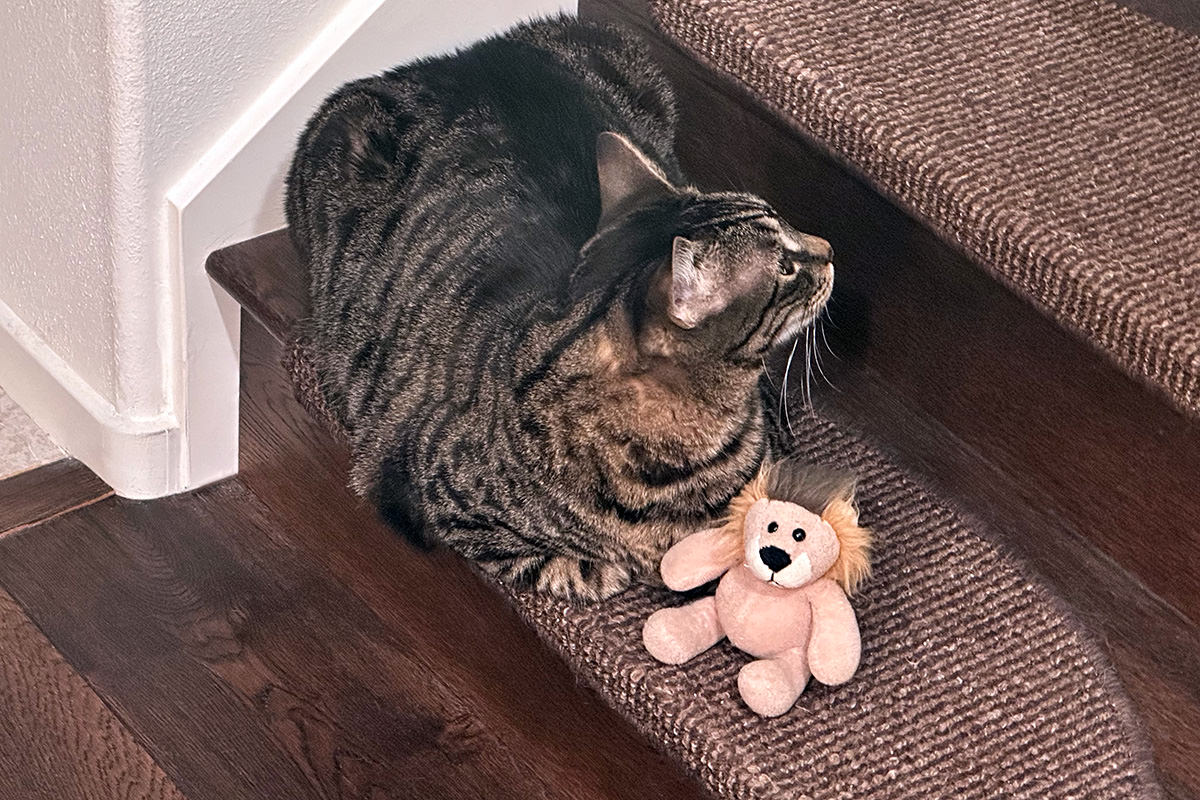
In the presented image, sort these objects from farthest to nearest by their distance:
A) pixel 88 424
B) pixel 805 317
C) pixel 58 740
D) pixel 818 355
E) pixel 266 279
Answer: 1. pixel 88 424
2. pixel 266 279
3. pixel 58 740
4. pixel 818 355
5. pixel 805 317

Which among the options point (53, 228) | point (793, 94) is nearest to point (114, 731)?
point (53, 228)

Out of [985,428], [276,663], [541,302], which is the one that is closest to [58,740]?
[276,663]

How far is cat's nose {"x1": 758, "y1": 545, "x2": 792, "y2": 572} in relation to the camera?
1111 mm

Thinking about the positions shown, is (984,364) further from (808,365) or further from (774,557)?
(774,557)

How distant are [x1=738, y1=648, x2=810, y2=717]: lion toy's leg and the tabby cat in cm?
16

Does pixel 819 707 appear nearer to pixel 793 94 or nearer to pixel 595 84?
pixel 793 94

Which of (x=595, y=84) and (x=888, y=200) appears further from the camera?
(x=595, y=84)

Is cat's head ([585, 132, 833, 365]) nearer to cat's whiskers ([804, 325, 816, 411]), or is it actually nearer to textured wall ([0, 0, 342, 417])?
cat's whiskers ([804, 325, 816, 411])

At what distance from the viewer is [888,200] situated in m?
1.23

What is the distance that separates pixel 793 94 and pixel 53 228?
0.93 metres

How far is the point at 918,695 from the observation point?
116 centimetres

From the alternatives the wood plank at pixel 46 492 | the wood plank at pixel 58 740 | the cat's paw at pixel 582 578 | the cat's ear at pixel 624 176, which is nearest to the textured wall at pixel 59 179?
the wood plank at pixel 46 492

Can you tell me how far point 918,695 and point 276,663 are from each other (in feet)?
2.46

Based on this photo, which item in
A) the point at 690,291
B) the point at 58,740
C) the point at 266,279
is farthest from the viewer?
the point at 266,279
